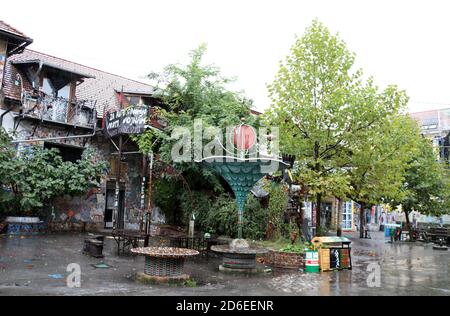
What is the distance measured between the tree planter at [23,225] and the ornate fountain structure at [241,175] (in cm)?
914

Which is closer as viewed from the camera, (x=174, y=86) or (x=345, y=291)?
(x=345, y=291)

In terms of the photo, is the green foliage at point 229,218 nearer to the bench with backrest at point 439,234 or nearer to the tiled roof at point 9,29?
the tiled roof at point 9,29

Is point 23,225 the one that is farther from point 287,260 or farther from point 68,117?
point 287,260

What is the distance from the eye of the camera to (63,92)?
20844 millimetres

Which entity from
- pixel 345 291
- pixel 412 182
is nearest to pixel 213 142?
pixel 345 291

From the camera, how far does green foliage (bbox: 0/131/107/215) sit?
16875mm

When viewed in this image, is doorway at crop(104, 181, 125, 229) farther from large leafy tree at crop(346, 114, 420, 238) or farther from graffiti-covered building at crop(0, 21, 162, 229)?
large leafy tree at crop(346, 114, 420, 238)

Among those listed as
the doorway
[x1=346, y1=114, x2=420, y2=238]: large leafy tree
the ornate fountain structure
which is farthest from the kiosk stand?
the doorway

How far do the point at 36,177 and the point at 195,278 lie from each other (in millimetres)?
10345

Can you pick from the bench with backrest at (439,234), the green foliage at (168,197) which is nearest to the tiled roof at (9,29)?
the green foliage at (168,197)

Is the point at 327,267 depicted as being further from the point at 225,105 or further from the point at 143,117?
the point at 143,117

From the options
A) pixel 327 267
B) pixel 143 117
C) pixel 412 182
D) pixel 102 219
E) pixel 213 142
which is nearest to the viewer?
pixel 327 267

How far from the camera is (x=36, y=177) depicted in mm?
17766
